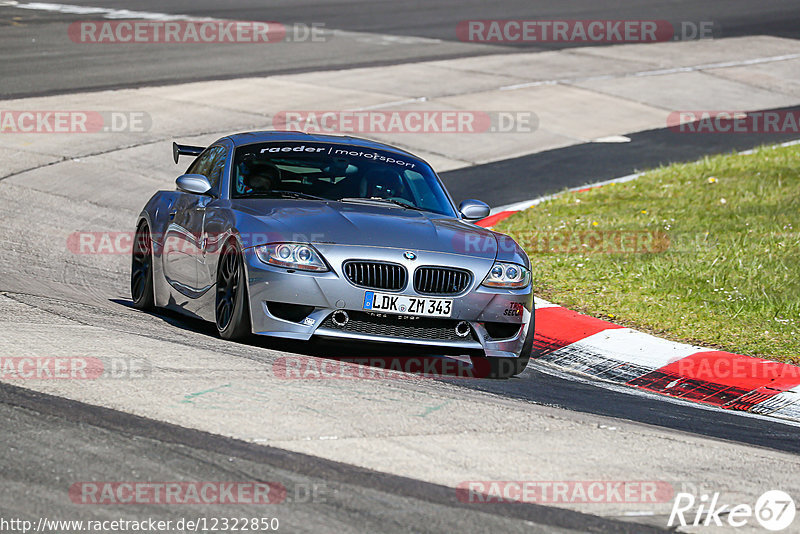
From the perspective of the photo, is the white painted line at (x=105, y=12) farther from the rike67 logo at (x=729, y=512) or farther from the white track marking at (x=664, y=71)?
the rike67 logo at (x=729, y=512)

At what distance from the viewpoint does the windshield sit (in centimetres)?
831

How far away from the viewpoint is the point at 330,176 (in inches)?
332

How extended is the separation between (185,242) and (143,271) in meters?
0.91

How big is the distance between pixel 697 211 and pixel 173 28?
16.1 m

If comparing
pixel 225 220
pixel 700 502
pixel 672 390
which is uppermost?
pixel 225 220

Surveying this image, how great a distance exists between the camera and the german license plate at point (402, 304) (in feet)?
23.2

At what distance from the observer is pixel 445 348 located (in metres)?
7.31

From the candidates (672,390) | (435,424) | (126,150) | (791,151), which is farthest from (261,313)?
(791,151)

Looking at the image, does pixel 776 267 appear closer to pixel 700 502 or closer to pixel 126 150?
pixel 700 502

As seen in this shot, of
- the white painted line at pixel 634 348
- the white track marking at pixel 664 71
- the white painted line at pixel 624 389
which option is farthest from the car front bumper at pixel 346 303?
the white track marking at pixel 664 71

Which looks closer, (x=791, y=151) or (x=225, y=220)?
(x=225, y=220)

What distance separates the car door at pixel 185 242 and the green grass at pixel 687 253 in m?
3.07

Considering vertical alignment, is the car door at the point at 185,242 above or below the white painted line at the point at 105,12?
below

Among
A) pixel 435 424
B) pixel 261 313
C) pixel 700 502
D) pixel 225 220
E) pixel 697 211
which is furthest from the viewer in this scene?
pixel 697 211
